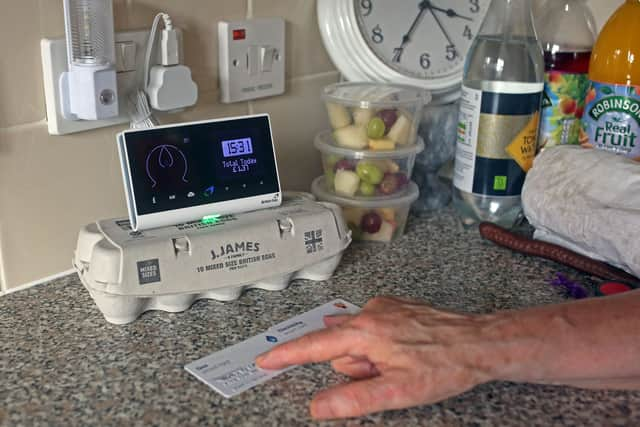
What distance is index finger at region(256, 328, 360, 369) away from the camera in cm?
70

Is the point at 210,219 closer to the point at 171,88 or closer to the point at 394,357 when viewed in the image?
the point at 171,88

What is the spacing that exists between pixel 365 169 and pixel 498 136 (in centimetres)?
21

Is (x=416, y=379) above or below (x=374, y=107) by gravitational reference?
below

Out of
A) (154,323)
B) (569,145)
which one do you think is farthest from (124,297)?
(569,145)

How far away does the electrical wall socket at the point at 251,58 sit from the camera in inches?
40.1

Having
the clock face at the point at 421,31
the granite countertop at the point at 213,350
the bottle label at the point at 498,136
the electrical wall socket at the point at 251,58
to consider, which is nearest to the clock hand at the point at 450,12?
the clock face at the point at 421,31

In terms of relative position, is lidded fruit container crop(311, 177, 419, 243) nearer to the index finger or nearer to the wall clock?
the wall clock

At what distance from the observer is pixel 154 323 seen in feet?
2.74

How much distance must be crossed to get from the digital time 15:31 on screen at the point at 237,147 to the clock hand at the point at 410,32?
14.6 inches

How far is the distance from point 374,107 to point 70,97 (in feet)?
1.33

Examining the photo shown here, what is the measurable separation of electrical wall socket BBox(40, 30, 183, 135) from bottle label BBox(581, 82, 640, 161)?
0.59 meters

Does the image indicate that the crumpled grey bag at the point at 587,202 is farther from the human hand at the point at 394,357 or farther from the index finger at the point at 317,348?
the index finger at the point at 317,348

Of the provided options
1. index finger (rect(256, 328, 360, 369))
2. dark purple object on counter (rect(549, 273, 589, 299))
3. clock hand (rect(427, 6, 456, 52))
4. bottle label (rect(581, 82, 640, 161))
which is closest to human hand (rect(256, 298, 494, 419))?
index finger (rect(256, 328, 360, 369))

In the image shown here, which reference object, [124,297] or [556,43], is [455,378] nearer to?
[124,297]
